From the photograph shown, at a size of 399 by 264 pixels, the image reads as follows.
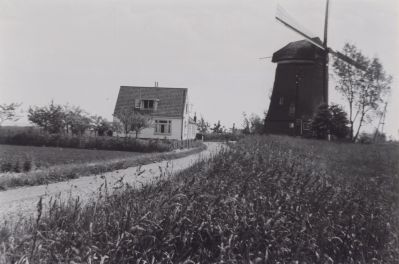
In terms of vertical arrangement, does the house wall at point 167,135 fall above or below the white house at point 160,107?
below

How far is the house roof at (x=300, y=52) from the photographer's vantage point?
37.4m

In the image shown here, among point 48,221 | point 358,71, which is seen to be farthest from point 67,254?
point 358,71

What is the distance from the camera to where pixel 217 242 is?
206 inches

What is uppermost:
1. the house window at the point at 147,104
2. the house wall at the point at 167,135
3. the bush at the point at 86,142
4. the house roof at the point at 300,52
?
the house roof at the point at 300,52

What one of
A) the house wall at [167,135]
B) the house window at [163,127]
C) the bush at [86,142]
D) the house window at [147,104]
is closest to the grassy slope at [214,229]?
the bush at [86,142]

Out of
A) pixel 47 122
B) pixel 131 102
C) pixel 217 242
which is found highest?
pixel 131 102

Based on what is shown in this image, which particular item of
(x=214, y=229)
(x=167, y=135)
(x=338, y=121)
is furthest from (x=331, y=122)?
(x=214, y=229)

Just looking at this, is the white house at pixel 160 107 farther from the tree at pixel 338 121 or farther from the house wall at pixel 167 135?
the tree at pixel 338 121

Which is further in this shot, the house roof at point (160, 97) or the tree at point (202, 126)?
the tree at point (202, 126)

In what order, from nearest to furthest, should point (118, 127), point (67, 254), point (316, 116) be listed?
point (67, 254), point (316, 116), point (118, 127)

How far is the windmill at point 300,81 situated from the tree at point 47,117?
19.0 meters

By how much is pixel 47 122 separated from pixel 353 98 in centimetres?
3153

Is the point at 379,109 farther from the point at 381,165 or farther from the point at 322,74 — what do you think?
the point at 381,165

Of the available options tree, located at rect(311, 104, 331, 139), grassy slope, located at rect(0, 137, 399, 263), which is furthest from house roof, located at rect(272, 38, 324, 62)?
grassy slope, located at rect(0, 137, 399, 263)
